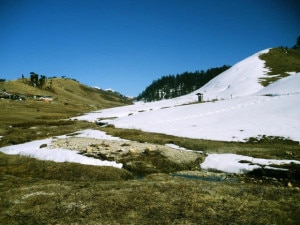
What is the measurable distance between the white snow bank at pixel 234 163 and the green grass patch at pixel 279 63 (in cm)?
9932

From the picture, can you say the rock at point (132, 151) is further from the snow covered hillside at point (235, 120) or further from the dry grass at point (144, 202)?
the snow covered hillside at point (235, 120)

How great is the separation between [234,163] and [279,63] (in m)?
150

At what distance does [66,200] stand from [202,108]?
200 feet

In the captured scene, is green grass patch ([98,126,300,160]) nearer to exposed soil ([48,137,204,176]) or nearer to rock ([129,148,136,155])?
exposed soil ([48,137,204,176])

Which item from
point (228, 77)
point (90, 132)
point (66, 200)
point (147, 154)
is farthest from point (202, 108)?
point (228, 77)

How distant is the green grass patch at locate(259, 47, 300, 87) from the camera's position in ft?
443

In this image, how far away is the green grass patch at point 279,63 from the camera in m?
135

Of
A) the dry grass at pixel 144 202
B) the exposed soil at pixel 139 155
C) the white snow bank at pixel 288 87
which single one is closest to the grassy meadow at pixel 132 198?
the dry grass at pixel 144 202

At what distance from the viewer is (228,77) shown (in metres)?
160

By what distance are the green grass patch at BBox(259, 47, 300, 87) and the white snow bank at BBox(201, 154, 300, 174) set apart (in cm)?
9932

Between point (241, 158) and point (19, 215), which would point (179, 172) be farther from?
point (19, 215)

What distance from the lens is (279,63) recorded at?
6378 inches

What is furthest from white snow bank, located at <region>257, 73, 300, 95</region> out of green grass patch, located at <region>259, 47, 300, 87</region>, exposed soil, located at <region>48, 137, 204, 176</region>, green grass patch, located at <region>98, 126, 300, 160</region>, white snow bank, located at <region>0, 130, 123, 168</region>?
white snow bank, located at <region>0, 130, 123, 168</region>

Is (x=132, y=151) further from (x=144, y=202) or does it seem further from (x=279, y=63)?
(x=279, y=63)
